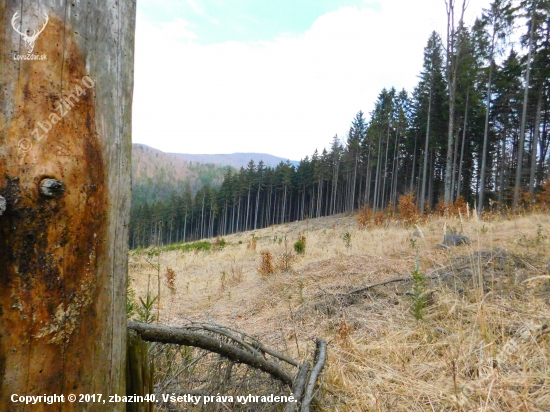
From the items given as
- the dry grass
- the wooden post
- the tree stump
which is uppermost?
the wooden post

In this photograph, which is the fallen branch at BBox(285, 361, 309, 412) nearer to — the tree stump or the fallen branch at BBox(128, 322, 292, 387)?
the fallen branch at BBox(128, 322, 292, 387)

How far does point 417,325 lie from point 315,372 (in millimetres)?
1384

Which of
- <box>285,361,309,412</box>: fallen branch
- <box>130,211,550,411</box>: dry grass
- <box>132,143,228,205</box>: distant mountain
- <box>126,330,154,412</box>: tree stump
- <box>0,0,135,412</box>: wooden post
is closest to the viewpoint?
<box>0,0,135,412</box>: wooden post

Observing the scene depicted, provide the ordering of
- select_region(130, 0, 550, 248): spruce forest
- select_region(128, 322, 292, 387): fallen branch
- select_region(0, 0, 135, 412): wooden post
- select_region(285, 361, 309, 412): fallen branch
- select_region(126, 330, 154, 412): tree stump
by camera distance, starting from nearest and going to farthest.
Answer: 1. select_region(0, 0, 135, 412): wooden post
2. select_region(126, 330, 154, 412): tree stump
3. select_region(128, 322, 292, 387): fallen branch
4. select_region(285, 361, 309, 412): fallen branch
5. select_region(130, 0, 550, 248): spruce forest

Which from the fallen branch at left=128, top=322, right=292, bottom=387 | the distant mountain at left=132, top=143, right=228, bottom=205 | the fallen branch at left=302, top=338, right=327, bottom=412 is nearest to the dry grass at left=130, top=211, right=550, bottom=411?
the fallen branch at left=302, top=338, right=327, bottom=412

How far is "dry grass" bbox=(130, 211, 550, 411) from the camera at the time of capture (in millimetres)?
1702

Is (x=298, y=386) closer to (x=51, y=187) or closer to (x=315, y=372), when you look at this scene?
(x=315, y=372)

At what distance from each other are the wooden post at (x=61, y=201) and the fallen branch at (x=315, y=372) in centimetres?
86

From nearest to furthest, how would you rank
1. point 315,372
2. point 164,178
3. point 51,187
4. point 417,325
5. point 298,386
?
point 51,187
point 298,386
point 315,372
point 417,325
point 164,178

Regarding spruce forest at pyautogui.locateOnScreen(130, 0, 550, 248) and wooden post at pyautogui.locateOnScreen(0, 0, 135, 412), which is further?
spruce forest at pyautogui.locateOnScreen(130, 0, 550, 248)

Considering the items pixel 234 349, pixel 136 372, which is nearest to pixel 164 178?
pixel 234 349

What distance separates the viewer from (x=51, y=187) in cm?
84

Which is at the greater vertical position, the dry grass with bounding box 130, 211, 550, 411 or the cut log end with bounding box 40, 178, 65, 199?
the cut log end with bounding box 40, 178, 65, 199

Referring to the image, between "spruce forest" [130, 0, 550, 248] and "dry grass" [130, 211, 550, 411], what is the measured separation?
5.12ft
